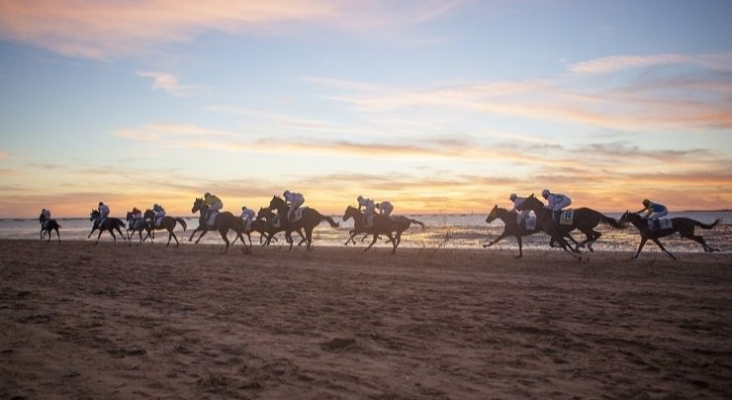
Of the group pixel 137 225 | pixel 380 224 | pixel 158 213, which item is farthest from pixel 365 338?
pixel 137 225

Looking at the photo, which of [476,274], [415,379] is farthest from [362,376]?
[476,274]

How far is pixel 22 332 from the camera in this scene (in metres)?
6.22

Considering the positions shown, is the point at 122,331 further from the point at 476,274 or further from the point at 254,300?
the point at 476,274

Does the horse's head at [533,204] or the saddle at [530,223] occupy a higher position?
the horse's head at [533,204]

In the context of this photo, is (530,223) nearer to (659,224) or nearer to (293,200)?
(659,224)

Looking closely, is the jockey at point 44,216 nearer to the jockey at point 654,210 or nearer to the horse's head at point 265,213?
the horse's head at point 265,213

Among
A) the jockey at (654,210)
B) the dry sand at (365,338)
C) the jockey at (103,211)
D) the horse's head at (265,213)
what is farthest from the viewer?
the jockey at (103,211)

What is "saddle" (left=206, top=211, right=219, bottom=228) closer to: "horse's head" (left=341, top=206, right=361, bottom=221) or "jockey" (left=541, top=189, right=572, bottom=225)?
"horse's head" (left=341, top=206, right=361, bottom=221)

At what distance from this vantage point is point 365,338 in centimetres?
611

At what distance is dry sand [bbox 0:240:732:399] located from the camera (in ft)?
14.5

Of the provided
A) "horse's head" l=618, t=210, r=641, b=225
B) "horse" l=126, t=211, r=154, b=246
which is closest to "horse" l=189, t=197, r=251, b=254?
"horse" l=126, t=211, r=154, b=246

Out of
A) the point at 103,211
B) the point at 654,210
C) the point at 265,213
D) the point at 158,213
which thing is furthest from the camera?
the point at 103,211

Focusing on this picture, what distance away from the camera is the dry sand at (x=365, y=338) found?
4.41m

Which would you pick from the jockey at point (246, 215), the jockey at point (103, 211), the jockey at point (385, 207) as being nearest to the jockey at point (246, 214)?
the jockey at point (246, 215)
